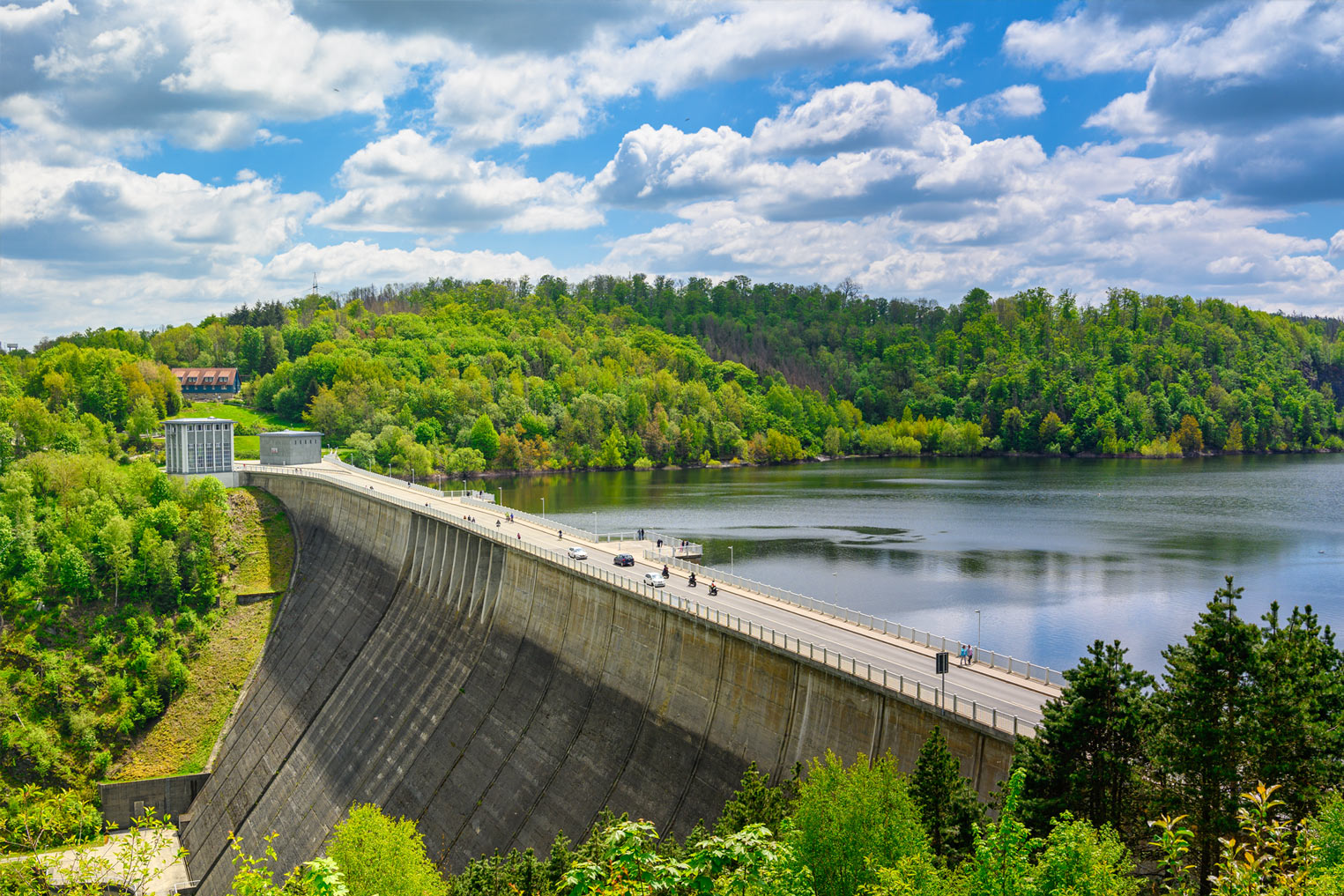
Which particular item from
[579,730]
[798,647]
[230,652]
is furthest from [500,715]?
[230,652]

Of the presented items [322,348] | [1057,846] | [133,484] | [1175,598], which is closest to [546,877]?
[1057,846]

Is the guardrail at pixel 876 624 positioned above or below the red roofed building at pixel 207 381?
below

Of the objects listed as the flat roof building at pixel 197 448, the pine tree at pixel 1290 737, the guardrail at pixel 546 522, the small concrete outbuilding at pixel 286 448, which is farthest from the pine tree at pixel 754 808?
the small concrete outbuilding at pixel 286 448

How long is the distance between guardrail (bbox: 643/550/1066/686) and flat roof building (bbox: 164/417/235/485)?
191 ft

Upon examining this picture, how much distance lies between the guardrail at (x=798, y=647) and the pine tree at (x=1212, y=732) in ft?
12.1

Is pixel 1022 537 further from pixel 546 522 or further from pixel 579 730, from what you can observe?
pixel 579 730

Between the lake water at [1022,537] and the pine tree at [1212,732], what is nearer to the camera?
the pine tree at [1212,732]

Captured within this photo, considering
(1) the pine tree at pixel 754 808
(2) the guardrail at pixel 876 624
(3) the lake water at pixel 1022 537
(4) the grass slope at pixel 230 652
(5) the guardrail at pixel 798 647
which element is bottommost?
(4) the grass slope at pixel 230 652

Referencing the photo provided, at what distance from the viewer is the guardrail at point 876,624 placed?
34750 millimetres

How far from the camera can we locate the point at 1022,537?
8612cm

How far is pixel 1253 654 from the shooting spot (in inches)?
795

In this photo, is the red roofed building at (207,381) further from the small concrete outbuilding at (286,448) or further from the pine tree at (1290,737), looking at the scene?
the pine tree at (1290,737)

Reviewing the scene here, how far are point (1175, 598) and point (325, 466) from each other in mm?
84244

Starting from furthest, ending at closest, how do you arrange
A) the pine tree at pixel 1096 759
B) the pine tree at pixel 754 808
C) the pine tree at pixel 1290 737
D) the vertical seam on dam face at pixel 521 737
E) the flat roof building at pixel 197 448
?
the flat roof building at pixel 197 448, the vertical seam on dam face at pixel 521 737, the pine tree at pixel 754 808, the pine tree at pixel 1096 759, the pine tree at pixel 1290 737
